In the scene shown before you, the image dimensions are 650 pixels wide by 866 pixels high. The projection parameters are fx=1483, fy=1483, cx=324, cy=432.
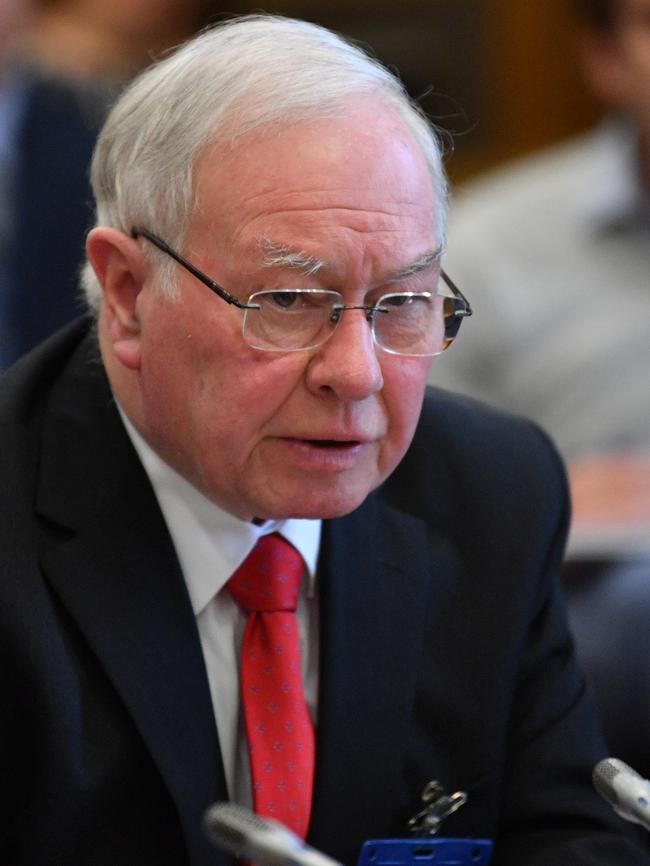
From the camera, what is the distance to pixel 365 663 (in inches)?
68.1

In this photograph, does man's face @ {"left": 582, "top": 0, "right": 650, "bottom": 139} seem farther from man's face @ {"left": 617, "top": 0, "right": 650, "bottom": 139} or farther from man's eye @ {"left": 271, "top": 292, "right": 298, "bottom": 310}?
man's eye @ {"left": 271, "top": 292, "right": 298, "bottom": 310}

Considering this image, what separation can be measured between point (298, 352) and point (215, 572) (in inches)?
11.7

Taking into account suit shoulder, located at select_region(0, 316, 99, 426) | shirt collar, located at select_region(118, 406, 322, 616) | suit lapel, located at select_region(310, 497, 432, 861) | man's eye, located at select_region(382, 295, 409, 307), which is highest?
man's eye, located at select_region(382, 295, 409, 307)

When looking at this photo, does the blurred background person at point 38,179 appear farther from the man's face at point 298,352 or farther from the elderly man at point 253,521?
the man's face at point 298,352

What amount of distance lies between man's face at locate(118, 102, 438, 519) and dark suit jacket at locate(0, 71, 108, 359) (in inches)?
59.9

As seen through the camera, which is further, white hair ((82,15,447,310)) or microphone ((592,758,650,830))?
white hair ((82,15,447,310))

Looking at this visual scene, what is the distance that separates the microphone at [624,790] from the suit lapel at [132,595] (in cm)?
43

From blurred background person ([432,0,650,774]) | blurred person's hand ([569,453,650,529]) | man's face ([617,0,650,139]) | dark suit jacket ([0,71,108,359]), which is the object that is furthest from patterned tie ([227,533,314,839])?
man's face ([617,0,650,139])

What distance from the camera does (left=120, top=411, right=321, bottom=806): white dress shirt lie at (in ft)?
5.46

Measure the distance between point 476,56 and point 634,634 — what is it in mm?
2942

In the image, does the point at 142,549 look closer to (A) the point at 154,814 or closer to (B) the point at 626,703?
(A) the point at 154,814

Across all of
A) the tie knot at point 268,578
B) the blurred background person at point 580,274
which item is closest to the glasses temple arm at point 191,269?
the tie knot at point 268,578

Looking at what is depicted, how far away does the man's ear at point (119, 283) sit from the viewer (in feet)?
5.26

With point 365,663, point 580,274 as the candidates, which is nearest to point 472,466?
point 365,663
